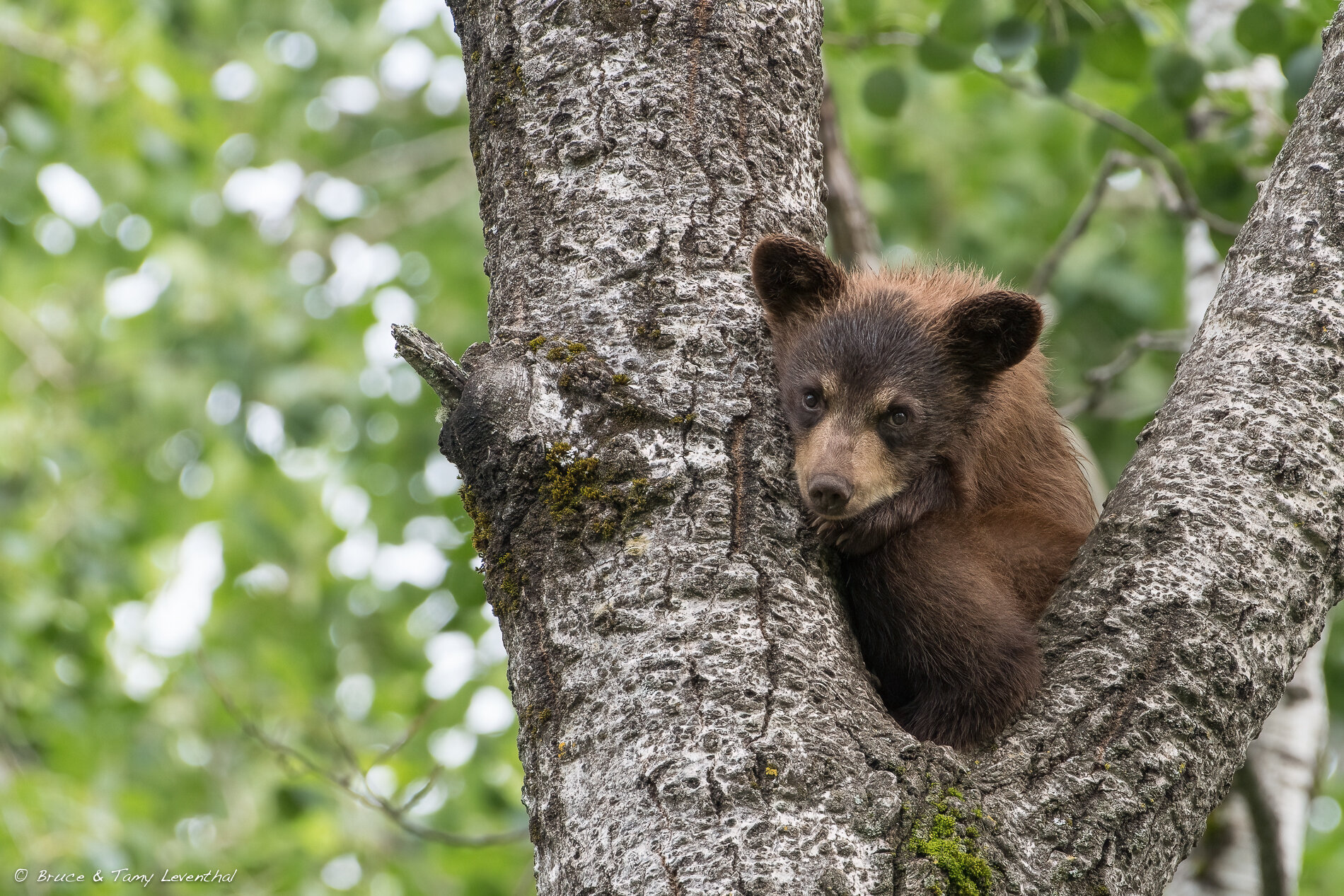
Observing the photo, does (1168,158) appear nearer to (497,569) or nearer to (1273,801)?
(1273,801)

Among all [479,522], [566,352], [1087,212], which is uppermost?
[1087,212]

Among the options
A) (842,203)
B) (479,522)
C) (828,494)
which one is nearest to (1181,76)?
(842,203)

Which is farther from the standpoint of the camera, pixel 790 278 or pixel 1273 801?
pixel 1273 801

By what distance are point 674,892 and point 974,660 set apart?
1179 millimetres

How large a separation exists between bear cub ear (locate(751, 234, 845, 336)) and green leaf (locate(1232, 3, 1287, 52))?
1893mm

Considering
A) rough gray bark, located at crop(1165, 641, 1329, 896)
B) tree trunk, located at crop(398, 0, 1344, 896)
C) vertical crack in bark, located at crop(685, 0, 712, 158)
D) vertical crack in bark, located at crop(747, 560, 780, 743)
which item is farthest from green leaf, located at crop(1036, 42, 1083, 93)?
vertical crack in bark, located at crop(747, 560, 780, 743)

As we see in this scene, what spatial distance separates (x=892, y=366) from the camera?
12.7 feet

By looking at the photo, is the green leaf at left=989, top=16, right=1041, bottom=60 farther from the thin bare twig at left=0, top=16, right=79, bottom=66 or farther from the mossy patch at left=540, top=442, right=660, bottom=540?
the thin bare twig at left=0, top=16, right=79, bottom=66

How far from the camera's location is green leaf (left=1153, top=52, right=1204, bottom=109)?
4.55 meters

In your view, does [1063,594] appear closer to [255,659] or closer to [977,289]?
[977,289]

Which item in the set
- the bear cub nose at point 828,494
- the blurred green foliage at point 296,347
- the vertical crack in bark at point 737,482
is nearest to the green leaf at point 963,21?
the blurred green foliage at point 296,347

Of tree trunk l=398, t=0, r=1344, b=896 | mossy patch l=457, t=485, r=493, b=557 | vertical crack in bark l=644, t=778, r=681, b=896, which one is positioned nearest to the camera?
vertical crack in bark l=644, t=778, r=681, b=896

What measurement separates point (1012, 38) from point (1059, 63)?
274mm

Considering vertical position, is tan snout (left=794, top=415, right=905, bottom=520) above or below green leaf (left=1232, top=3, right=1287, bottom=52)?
below
